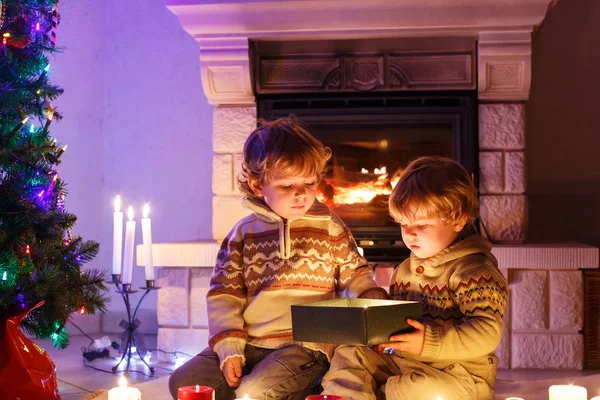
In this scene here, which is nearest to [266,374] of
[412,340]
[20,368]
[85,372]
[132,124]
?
[412,340]

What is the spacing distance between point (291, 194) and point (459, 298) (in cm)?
50

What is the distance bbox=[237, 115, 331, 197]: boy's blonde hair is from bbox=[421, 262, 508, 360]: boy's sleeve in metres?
0.47

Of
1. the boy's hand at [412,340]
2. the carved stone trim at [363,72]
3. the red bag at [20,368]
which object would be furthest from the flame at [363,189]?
the boy's hand at [412,340]

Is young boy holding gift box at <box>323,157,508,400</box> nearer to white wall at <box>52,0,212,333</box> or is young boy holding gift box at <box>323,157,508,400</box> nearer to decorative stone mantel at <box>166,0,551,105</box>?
decorative stone mantel at <box>166,0,551,105</box>

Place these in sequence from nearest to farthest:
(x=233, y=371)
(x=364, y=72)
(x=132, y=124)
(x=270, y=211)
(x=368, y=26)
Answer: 1. (x=233, y=371)
2. (x=270, y=211)
3. (x=368, y=26)
4. (x=364, y=72)
5. (x=132, y=124)

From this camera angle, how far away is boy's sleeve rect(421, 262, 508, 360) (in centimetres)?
172

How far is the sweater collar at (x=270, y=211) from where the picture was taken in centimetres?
204

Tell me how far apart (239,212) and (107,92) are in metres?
1.06

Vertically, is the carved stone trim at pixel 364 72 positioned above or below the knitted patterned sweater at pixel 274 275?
above

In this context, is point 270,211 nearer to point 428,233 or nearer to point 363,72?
point 428,233

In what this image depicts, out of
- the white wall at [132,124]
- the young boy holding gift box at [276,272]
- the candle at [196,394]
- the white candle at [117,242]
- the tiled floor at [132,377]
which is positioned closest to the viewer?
the candle at [196,394]

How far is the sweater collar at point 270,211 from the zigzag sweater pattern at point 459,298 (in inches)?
10.9

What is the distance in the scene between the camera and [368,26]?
3207 millimetres

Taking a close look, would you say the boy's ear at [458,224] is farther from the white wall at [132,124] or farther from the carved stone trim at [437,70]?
the white wall at [132,124]
